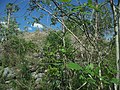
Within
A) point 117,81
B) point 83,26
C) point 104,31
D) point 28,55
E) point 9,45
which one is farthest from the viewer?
point 9,45

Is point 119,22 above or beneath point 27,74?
above

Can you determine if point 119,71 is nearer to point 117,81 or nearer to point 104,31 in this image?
point 117,81

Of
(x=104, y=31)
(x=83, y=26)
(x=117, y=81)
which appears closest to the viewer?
(x=117, y=81)

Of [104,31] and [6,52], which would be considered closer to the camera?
[104,31]

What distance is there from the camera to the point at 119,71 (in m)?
1.12

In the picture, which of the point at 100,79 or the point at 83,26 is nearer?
the point at 100,79

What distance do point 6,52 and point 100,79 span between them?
13.4m

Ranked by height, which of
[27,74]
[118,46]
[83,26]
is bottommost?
[27,74]

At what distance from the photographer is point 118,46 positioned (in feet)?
3.79

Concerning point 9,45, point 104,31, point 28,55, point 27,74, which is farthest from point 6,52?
point 104,31

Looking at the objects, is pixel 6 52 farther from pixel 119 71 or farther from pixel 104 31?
pixel 119 71

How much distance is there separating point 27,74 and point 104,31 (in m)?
8.46

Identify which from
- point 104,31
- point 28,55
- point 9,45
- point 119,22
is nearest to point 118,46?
point 119,22

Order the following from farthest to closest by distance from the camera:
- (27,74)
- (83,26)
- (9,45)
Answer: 1. (9,45)
2. (27,74)
3. (83,26)
